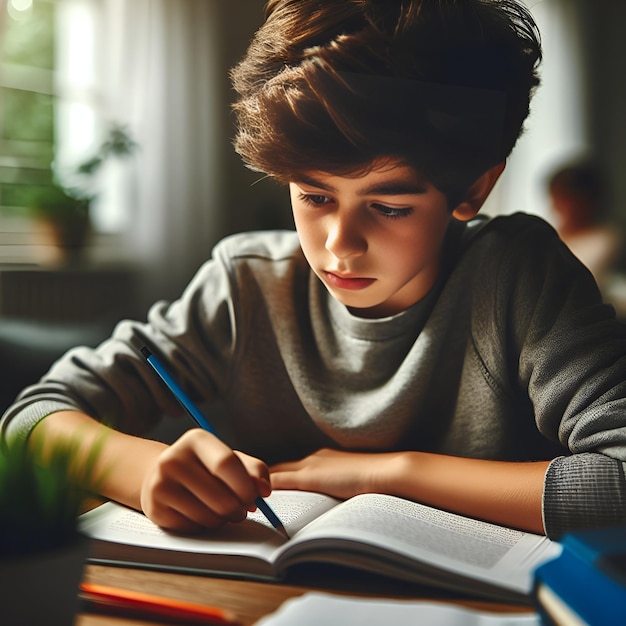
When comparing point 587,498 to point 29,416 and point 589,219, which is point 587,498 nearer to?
point 589,219

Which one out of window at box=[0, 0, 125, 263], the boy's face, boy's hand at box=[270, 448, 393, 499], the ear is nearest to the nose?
the boy's face

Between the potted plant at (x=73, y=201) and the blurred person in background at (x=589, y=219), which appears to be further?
the potted plant at (x=73, y=201)

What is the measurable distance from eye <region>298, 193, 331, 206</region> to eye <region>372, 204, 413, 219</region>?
5 cm

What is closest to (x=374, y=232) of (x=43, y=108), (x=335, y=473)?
(x=335, y=473)

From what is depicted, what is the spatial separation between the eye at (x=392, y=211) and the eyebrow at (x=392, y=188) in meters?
0.01

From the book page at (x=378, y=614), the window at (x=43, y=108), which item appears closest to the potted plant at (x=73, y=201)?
the window at (x=43, y=108)

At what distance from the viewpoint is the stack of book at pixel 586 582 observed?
15.8 inches

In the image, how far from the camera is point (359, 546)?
551 mm

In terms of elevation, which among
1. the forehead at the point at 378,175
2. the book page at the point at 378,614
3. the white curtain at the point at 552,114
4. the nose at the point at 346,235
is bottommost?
the book page at the point at 378,614

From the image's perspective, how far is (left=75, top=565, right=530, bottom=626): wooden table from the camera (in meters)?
0.52

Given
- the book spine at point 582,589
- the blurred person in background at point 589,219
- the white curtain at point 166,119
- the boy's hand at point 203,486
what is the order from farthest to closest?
the white curtain at point 166,119
the blurred person in background at point 589,219
the boy's hand at point 203,486
the book spine at point 582,589

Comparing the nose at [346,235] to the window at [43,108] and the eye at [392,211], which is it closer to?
the eye at [392,211]

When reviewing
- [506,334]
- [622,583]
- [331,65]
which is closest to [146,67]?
[331,65]

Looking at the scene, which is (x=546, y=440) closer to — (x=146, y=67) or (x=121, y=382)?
(x=121, y=382)
